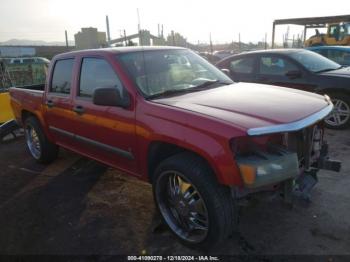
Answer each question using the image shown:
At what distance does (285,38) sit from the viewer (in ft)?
101

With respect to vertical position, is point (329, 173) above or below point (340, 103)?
below

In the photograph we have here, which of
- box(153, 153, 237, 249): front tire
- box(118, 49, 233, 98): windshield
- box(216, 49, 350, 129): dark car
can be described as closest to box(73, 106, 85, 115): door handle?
box(118, 49, 233, 98): windshield

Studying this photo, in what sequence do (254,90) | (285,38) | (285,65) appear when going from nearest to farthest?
(254,90) < (285,65) < (285,38)

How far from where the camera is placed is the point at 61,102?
476 cm

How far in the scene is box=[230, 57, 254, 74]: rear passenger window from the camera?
7941 mm

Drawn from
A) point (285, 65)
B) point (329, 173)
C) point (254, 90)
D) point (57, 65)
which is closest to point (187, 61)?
point (254, 90)

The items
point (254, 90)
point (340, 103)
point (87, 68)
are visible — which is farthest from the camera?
point (340, 103)

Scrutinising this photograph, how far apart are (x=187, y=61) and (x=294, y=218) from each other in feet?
7.27

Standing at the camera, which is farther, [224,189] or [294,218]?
[294,218]

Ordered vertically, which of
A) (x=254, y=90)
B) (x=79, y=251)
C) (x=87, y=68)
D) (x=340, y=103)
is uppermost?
(x=87, y=68)

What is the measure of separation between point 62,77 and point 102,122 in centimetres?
136

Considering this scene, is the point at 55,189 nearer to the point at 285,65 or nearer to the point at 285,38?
the point at 285,65

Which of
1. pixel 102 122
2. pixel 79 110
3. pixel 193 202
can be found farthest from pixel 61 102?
pixel 193 202

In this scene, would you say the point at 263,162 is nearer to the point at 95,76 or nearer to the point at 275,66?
the point at 95,76
